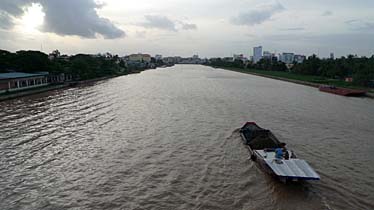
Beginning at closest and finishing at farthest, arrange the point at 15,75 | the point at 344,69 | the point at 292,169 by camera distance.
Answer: the point at 292,169 < the point at 15,75 < the point at 344,69

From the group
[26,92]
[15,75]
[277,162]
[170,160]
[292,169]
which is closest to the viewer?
[292,169]

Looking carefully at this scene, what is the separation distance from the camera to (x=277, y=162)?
881cm

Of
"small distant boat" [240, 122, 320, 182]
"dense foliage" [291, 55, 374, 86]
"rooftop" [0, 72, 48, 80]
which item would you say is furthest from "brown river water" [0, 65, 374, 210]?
"dense foliage" [291, 55, 374, 86]

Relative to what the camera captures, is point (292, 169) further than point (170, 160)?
No

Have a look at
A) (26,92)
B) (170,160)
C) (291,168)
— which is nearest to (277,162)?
(291,168)

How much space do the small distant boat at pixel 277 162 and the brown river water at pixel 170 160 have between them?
0.36 metres

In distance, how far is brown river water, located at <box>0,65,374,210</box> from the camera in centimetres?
769

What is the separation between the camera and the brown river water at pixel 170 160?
7691 millimetres

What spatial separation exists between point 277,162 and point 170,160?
3.66m

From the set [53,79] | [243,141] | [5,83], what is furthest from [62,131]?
[53,79]

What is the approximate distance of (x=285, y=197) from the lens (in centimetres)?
776

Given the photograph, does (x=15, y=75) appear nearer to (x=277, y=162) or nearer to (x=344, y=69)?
(x=277, y=162)

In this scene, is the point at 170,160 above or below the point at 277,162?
below

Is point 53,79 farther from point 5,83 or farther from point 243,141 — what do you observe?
point 243,141
